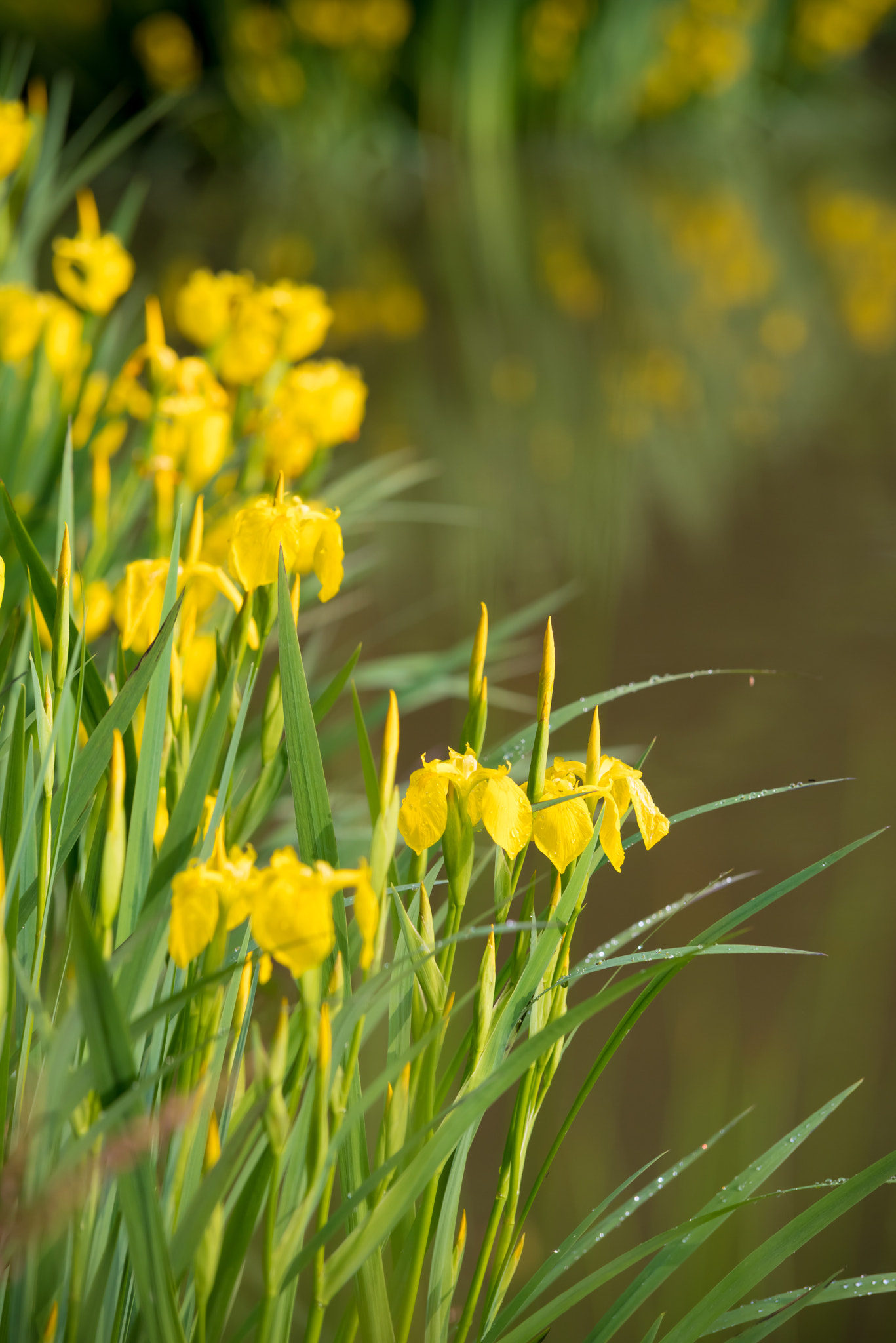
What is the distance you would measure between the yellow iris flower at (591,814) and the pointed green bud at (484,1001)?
0.04 meters

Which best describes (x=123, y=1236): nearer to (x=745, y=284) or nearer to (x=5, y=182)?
(x=5, y=182)

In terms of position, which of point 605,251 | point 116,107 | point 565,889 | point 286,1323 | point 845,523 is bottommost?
point 286,1323

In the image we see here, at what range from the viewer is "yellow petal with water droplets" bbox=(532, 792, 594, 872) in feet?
1.11

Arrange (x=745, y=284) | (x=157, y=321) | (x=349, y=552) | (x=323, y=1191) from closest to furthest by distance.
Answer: (x=323, y=1191) < (x=157, y=321) < (x=349, y=552) < (x=745, y=284)

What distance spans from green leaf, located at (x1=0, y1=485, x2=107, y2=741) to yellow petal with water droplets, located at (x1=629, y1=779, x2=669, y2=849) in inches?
8.2

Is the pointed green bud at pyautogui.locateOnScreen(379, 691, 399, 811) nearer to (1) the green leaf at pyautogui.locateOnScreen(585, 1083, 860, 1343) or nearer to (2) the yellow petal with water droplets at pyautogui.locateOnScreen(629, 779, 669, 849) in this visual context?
(2) the yellow petal with water droplets at pyautogui.locateOnScreen(629, 779, 669, 849)

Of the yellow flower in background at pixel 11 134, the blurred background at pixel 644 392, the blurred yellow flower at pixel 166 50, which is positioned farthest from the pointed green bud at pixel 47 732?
the blurred yellow flower at pixel 166 50

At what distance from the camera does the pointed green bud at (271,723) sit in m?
0.41

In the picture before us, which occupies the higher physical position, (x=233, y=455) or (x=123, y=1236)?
(x=233, y=455)

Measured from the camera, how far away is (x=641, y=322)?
Answer: 2191 mm

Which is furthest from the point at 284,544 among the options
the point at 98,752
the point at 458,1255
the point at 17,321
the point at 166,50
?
the point at 166,50

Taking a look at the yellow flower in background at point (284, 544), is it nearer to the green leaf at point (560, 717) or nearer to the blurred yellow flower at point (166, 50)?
the green leaf at point (560, 717)

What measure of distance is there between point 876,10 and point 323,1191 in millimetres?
5037

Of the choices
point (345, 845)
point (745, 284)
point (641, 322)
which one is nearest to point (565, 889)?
point (345, 845)
